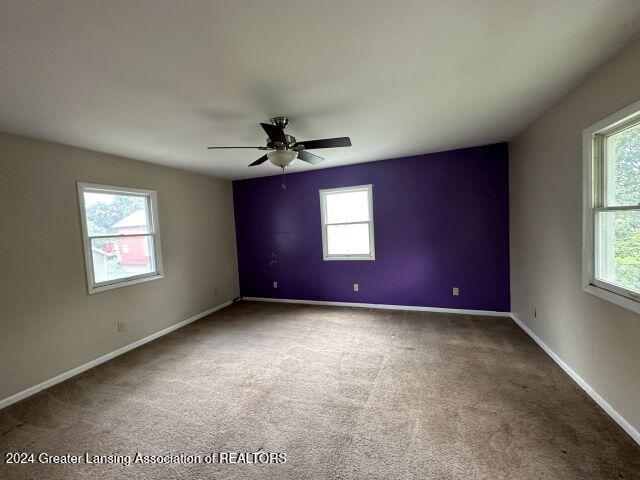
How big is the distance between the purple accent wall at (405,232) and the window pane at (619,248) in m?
1.94

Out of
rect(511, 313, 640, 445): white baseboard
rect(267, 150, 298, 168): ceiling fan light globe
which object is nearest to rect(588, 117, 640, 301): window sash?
rect(511, 313, 640, 445): white baseboard

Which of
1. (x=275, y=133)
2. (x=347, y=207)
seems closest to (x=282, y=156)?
(x=275, y=133)

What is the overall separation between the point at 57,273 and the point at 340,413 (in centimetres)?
313

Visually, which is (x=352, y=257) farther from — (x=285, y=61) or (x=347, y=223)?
(x=285, y=61)

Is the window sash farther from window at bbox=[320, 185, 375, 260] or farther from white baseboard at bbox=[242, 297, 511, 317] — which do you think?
window at bbox=[320, 185, 375, 260]

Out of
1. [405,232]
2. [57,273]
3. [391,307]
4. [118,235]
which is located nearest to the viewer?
[57,273]

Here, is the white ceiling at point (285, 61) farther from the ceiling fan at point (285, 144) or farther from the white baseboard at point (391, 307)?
the white baseboard at point (391, 307)

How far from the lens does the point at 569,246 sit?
2.39 meters

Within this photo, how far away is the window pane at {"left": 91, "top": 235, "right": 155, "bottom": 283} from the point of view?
3271 mm

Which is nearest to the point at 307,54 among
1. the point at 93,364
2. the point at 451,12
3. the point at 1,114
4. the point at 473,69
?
the point at 451,12

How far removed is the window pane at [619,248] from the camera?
5.79ft

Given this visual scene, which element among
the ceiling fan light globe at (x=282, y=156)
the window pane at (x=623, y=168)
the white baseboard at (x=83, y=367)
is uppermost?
the ceiling fan light globe at (x=282, y=156)

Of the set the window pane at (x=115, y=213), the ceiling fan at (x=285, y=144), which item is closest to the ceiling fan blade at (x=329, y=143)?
the ceiling fan at (x=285, y=144)

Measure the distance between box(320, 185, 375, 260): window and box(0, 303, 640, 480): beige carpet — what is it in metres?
1.67
